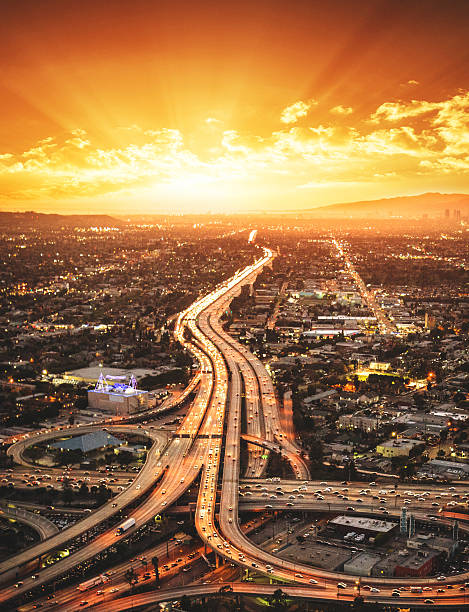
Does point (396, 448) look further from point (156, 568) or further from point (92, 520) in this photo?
point (156, 568)

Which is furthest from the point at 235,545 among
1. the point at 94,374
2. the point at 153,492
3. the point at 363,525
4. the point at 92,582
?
the point at 94,374

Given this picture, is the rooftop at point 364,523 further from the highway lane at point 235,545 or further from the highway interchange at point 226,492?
the highway lane at point 235,545

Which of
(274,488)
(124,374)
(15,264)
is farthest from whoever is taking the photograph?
(15,264)

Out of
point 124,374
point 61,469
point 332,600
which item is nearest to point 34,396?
point 124,374

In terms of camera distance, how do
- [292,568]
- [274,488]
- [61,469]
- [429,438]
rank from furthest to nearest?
[429,438] < [61,469] < [274,488] < [292,568]

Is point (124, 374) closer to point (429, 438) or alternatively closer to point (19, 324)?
point (429, 438)

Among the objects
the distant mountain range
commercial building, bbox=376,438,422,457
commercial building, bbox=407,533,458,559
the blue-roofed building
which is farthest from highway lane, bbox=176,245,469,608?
the distant mountain range
